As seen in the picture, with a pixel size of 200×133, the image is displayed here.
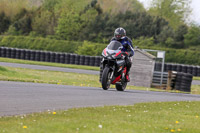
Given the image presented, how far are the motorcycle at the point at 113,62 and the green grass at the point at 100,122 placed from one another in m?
3.86

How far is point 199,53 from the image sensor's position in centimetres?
5988

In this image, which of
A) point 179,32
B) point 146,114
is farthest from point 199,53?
point 146,114

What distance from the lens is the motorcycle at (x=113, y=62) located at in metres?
13.3

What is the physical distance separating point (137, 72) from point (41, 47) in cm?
3816

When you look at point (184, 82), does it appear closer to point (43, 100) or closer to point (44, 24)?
point (43, 100)

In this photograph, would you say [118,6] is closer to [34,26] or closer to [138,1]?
[138,1]

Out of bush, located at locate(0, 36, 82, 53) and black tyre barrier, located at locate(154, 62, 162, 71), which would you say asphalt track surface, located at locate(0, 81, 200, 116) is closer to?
black tyre barrier, located at locate(154, 62, 162, 71)

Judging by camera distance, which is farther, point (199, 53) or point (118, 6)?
point (118, 6)

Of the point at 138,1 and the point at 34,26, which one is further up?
the point at 138,1

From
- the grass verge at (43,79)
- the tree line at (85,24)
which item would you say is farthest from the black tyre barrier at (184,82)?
the tree line at (85,24)

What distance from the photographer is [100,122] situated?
7.16 metres

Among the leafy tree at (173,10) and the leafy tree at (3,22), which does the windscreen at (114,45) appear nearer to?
the leafy tree at (3,22)

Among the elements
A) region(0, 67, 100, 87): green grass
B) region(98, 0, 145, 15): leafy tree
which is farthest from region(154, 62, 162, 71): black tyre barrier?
region(98, 0, 145, 15): leafy tree

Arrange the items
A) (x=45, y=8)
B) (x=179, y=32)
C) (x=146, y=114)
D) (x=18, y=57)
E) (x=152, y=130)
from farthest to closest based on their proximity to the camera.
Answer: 1. (x=45, y=8)
2. (x=179, y=32)
3. (x=18, y=57)
4. (x=146, y=114)
5. (x=152, y=130)
